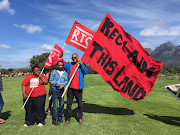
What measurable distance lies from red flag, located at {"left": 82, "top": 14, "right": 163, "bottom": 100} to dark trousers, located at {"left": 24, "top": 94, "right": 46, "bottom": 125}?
7.05 feet

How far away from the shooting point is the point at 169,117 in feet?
18.9

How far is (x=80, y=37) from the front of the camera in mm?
5465

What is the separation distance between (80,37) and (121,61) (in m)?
1.67

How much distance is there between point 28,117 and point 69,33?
3132 millimetres

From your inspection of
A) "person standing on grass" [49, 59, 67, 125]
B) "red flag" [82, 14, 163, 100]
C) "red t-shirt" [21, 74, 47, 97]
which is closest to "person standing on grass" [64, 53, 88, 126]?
"person standing on grass" [49, 59, 67, 125]

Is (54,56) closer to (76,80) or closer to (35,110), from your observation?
(76,80)

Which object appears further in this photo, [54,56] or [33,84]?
[54,56]

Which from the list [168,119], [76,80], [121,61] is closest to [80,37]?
[76,80]

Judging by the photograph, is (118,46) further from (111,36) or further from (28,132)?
(28,132)

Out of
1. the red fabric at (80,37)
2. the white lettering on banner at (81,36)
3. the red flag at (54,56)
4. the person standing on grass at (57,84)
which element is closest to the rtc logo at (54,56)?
the red flag at (54,56)

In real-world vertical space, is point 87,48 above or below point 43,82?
above

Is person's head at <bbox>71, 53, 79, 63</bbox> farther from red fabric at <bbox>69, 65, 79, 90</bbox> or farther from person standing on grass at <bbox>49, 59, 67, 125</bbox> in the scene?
person standing on grass at <bbox>49, 59, 67, 125</bbox>

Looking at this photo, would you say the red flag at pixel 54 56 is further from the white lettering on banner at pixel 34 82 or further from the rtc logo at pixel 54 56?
the white lettering on banner at pixel 34 82

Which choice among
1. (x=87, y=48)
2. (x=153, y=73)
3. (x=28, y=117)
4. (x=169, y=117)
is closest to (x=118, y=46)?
(x=87, y=48)
